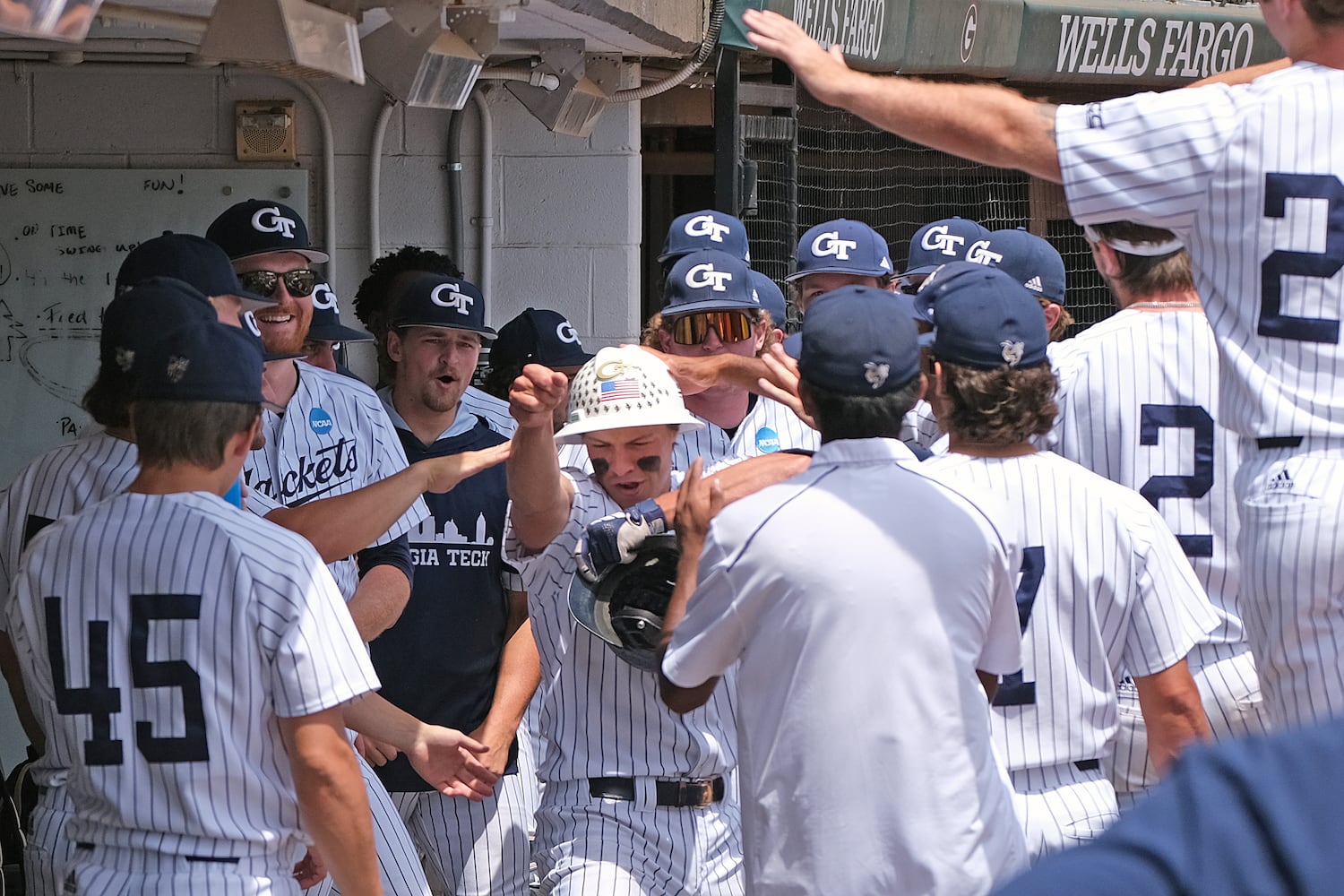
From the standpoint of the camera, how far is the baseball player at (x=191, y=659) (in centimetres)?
235

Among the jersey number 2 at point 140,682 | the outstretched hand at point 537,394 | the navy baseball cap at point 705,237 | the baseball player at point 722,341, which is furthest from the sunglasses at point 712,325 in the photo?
the jersey number 2 at point 140,682

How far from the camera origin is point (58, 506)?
279 centimetres

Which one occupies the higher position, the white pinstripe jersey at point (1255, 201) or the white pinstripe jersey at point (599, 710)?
the white pinstripe jersey at point (1255, 201)

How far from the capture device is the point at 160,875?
2.37 meters

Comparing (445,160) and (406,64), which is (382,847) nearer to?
(406,64)

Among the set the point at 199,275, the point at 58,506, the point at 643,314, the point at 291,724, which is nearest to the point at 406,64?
the point at 199,275

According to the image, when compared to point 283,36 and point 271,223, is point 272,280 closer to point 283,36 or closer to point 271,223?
point 271,223

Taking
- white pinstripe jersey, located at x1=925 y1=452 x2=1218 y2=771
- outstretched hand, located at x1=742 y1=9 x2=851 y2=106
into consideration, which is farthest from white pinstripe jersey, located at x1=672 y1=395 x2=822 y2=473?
outstretched hand, located at x1=742 y1=9 x2=851 y2=106

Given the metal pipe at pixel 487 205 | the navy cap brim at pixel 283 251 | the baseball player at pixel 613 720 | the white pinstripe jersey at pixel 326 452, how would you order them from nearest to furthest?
the baseball player at pixel 613 720 < the white pinstripe jersey at pixel 326 452 < the navy cap brim at pixel 283 251 < the metal pipe at pixel 487 205

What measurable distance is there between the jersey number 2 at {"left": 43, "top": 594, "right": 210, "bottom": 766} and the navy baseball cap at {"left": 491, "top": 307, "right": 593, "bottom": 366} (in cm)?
238

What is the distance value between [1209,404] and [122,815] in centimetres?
218

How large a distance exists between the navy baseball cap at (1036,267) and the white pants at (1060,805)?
6.02 ft

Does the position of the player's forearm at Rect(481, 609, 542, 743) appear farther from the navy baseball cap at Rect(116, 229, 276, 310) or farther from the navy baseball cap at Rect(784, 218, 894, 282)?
the navy baseball cap at Rect(784, 218, 894, 282)

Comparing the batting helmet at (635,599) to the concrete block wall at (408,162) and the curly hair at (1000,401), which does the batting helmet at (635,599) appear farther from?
the concrete block wall at (408,162)
